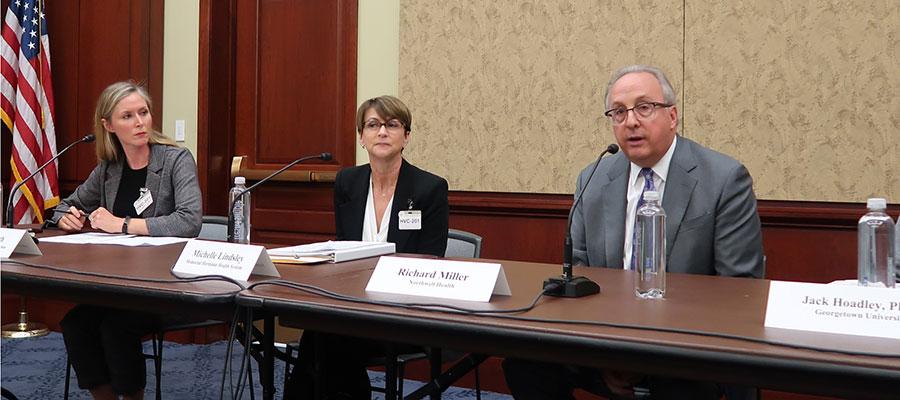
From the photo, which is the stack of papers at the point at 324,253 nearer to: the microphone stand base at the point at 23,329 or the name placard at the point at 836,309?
the name placard at the point at 836,309

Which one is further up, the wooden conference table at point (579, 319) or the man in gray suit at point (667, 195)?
the man in gray suit at point (667, 195)

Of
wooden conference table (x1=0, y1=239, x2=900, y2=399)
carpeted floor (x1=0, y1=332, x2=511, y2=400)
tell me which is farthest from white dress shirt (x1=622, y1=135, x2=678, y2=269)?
carpeted floor (x1=0, y1=332, x2=511, y2=400)

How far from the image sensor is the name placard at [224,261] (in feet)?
6.10

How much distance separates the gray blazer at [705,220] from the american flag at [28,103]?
3789 mm

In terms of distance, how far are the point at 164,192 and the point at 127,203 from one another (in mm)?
163

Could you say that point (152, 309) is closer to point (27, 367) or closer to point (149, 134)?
point (149, 134)

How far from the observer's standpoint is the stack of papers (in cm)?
225

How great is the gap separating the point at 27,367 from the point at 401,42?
247 cm

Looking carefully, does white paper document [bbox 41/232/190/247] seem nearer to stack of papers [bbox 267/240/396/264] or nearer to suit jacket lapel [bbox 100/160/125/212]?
suit jacket lapel [bbox 100/160/125/212]

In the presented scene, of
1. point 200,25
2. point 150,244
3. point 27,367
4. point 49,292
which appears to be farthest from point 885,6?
point 27,367

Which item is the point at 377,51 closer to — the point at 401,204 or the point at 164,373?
the point at 401,204

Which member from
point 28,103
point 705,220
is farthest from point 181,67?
point 705,220

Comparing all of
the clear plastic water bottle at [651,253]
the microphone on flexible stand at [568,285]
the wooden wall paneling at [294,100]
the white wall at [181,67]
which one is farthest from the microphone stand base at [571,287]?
the white wall at [181,67]

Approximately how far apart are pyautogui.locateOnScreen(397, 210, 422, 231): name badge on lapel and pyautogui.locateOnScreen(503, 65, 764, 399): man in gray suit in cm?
61
